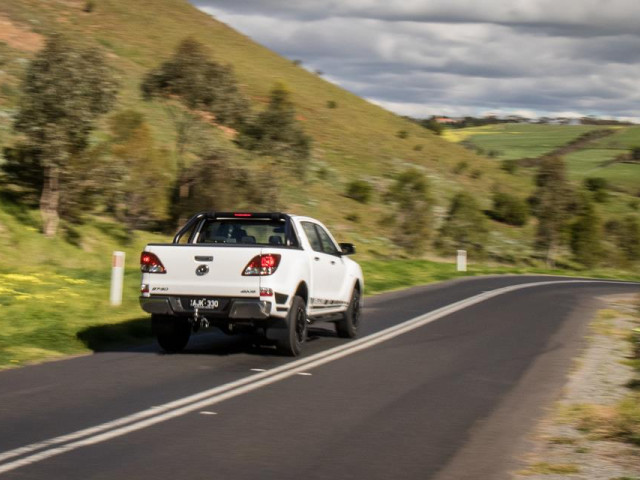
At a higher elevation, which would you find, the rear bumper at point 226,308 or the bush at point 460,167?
the bush at point 460,167

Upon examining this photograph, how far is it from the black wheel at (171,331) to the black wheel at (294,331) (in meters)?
1.25

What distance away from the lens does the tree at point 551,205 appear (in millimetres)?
58531

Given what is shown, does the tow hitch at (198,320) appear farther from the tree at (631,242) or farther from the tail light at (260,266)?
the tree at (631,242)

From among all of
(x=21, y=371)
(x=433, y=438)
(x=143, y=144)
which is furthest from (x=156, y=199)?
(x=433, y=438)

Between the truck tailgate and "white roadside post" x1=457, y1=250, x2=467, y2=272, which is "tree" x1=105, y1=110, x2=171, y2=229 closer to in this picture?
"white roadside post" x1=457, y1=250, x2=467, y2=272

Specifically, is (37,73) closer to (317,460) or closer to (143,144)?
(143,144)

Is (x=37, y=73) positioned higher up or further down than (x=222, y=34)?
further down

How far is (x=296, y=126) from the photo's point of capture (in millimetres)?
48562

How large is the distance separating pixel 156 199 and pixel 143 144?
224 centimetres

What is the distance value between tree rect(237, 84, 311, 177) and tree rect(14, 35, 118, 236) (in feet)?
52.9

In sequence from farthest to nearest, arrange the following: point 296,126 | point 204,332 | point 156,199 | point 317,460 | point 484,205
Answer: point 484,205, point 296,126, point 156,199, point 204,332, point 317,460

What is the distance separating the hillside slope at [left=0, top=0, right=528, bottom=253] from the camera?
52781 millimetres

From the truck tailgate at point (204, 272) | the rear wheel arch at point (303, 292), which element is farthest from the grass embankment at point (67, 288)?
the rear wheel arch at point (303, 292)

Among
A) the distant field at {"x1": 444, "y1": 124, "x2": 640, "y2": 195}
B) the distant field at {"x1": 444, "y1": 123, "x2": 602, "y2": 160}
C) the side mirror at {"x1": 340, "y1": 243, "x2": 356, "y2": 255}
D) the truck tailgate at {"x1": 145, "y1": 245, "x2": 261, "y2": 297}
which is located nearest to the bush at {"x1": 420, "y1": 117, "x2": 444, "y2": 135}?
the distant field at {"x1": 444, "y1": 124, "x2": 640, "y2": 195}
